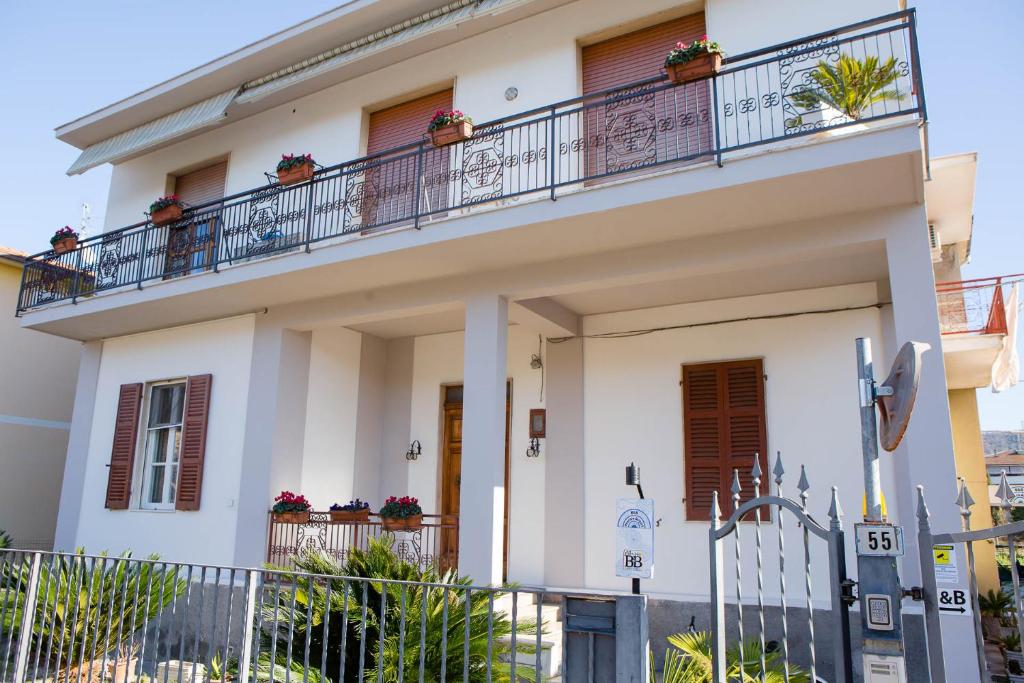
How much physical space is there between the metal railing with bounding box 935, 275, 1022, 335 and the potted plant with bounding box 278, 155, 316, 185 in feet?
23.7

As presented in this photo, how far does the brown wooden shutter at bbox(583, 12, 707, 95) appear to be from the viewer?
8.10 m

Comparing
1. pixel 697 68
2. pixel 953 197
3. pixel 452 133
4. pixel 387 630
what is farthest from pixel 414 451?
pixel 953 197

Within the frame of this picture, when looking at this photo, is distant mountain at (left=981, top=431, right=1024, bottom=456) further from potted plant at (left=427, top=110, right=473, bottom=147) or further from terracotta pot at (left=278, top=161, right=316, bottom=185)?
terracotta pot at (left=278, top=161, right=316, bottom=185)

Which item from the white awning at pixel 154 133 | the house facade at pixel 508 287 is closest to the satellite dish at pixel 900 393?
the house facade at pixel 508 287

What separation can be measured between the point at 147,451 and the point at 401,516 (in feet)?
15.2

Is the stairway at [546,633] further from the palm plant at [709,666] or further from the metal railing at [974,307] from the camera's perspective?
the metal railing at [974,307]

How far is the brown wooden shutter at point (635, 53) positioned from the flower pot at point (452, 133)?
156cm

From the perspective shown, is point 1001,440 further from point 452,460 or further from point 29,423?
point 29,423

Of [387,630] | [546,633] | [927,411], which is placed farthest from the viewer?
[546,633]

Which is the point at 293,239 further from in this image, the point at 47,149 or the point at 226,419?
the point at 47,149

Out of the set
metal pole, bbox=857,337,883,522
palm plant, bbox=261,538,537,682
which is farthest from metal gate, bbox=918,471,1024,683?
palm plant, bbox=261,538,537,682

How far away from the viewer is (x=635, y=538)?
5.35 m

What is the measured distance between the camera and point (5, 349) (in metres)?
13.6

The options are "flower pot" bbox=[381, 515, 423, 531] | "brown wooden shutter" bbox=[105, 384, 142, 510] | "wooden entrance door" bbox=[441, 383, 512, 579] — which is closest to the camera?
"flower pot" bbox=[381, 515, 423, 531]
